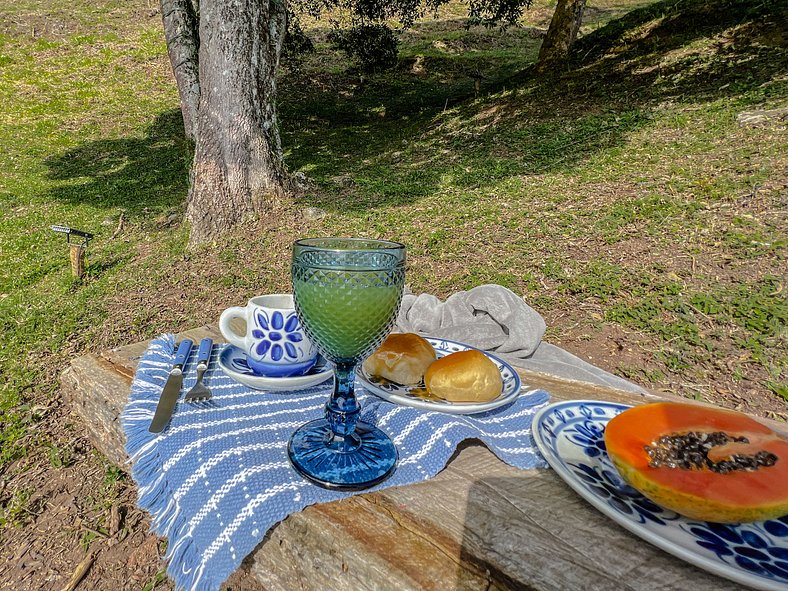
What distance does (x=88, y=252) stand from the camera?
5.56 m

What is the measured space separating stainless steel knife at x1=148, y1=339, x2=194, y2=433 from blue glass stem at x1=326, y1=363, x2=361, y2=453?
37 centimetres

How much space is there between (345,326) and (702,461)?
0.66 meters

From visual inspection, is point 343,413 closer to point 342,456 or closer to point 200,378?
point 342,456

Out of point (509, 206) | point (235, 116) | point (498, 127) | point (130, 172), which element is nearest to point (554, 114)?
point (498, 127)

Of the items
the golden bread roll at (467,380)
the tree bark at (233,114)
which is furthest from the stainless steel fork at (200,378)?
the tree bark at (233,114)

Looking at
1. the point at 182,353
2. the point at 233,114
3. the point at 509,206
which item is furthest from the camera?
the point at 509,206

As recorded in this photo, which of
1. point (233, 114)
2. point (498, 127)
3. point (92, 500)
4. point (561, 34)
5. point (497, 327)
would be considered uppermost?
point (561, 34)

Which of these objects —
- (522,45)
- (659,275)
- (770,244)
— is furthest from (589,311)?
(522,45)

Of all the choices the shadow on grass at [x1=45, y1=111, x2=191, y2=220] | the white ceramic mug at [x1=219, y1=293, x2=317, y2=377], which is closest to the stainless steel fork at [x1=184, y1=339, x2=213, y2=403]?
the white ceramic mug at [x1=219, y1=293, x2=317, y2=377]

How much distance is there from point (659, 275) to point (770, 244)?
0.83 meters

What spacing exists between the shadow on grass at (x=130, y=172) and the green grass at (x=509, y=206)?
61mm

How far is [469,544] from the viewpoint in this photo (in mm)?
849

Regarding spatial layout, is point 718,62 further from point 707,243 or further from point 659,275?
point 659,275

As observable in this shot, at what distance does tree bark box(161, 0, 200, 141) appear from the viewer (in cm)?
689
